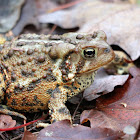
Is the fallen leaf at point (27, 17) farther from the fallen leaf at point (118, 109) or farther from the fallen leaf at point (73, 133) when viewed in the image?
the fallen leaf at point (73, 133)

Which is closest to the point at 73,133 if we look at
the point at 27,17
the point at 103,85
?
the point at 103,85

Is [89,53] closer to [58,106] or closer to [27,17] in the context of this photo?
[58,106]

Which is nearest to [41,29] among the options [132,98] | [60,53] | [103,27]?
[103,27]

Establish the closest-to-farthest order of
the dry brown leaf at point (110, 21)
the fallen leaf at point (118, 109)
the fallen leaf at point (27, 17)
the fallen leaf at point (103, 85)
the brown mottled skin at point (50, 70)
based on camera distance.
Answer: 1. the fallen leaf at point (118, 109)
2. the brown mottled skin at point (50, 70)
3. the fallen leaf at point (103, 85)
4. the dry brown leaf at point (110, 21)
5. the fallen leaf at point (27, 17)

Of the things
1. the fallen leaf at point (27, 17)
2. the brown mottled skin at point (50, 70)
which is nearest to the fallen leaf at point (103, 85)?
the brown mottled skin at point (50, 70)

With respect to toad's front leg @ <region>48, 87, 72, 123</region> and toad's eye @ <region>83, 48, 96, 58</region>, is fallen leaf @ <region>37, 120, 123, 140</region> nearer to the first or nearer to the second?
toad's front leg @ <region>48, 87, 72, 123</region>

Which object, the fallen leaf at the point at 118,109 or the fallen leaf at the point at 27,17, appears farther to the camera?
the fallen leaf at the point at 27,17
